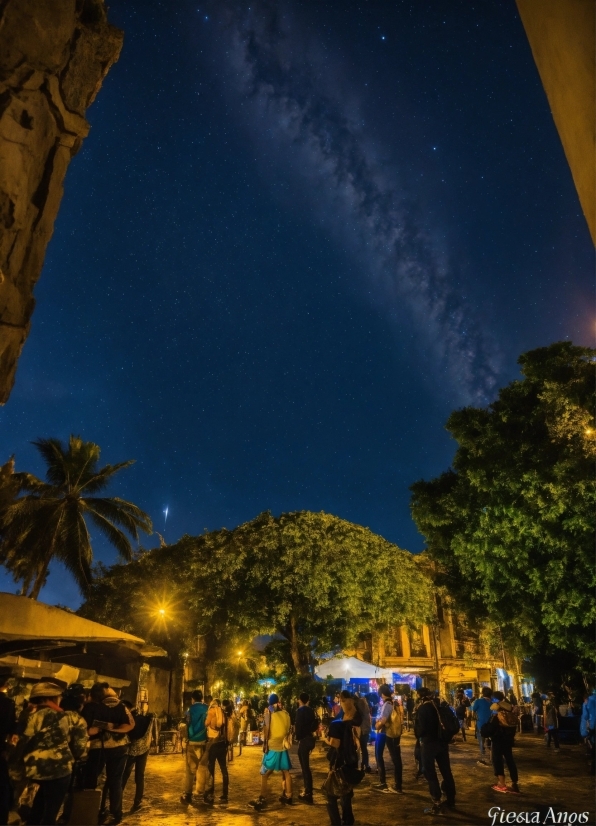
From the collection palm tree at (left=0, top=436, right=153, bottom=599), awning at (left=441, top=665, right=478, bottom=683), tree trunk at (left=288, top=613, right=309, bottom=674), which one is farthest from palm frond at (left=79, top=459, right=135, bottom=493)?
awning at (left=441, top=665, right=478, bottom=683)

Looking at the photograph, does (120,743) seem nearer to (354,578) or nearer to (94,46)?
(94,46)

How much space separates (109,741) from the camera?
747 centimetres

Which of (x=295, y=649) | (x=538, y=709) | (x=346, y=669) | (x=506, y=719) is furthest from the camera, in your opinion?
(x=295, y=649)

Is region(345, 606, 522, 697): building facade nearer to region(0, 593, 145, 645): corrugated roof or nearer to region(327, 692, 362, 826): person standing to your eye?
region(0, 593, 145, 645): corrugated roof

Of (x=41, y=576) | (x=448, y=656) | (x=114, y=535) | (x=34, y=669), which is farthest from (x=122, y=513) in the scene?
(x=448, y=656)

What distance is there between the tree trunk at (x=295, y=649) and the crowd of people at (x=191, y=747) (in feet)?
47.3

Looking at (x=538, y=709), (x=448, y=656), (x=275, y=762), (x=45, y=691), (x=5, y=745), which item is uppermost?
(x=448, y=656)

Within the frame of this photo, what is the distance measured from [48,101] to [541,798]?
13.7 meters

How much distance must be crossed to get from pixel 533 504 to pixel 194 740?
34.6 feet

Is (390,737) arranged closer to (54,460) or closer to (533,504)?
(533,504)

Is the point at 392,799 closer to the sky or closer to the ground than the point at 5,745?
closer to the ground

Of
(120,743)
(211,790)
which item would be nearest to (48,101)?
(120,743)

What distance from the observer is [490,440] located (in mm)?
16359

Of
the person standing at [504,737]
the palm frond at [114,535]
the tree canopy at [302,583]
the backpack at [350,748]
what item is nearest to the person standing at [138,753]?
the backpack at [350,748]
